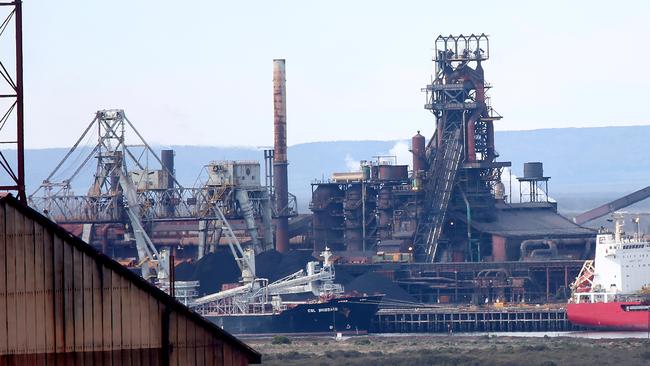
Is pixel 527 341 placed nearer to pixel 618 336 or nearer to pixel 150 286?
pixel 618 336

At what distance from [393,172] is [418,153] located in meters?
2.45

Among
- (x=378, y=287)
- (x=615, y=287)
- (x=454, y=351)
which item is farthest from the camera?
(x=378, y=287)

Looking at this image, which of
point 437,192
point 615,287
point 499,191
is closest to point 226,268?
point 437,192

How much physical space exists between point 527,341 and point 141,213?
43.8 metres

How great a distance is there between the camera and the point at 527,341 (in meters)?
105

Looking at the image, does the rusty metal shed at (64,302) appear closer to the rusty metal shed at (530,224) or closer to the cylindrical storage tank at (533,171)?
the rusty metal shed at (530,224)

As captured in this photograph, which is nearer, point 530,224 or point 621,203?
point 530,224

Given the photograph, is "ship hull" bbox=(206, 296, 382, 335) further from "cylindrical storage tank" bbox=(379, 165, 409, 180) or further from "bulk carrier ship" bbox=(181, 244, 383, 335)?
"cylindrical storage tank" bbox=(379, 165, 409, 180)

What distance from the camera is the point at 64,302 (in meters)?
34.8

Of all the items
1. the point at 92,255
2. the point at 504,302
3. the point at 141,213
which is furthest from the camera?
the point at 141,213

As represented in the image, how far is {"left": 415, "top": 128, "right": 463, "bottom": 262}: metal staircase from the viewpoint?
145500 mm

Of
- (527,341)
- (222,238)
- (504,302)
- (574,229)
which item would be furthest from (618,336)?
(222,238)

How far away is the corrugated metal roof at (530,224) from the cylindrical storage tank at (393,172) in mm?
7141

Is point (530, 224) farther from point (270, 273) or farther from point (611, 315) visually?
point (611, 315)
